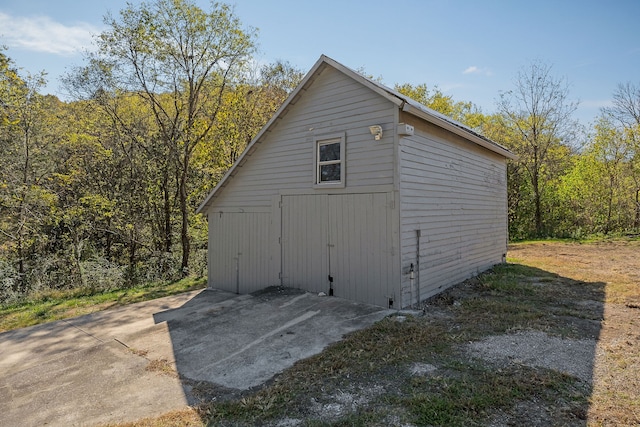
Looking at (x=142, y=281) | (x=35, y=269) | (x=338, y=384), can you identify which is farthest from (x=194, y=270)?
(x=338, y=384)

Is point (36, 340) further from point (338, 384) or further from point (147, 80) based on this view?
point (147, 80)

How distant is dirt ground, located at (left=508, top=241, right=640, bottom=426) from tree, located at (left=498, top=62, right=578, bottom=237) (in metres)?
6.50

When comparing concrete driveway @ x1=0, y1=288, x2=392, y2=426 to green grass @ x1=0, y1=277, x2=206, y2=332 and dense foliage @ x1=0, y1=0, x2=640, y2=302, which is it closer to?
green grass @ x1=0, y1=277, x2=206, y2=332

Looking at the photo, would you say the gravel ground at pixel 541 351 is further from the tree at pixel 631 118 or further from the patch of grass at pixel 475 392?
the tree at pixel 631 118

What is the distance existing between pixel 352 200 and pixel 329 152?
1.18 metres

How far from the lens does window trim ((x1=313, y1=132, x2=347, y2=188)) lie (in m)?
6.86

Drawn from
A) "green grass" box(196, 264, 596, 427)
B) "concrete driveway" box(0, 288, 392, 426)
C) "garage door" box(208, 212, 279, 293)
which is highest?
"garage door" box(208, 212, 279, 293)

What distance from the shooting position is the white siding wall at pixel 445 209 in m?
6.41

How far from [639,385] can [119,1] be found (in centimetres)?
1550

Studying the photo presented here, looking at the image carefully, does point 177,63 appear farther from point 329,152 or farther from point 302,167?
point 329,152

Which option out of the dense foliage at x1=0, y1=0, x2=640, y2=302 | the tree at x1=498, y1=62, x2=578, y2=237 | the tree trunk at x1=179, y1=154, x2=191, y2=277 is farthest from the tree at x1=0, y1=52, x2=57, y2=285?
the tree at x1=498, y1=62, x2=578, y2=237

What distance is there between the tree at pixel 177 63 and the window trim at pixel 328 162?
26.1 feet

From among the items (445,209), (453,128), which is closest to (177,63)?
(453,128)

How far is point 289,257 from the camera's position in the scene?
7863 mm
